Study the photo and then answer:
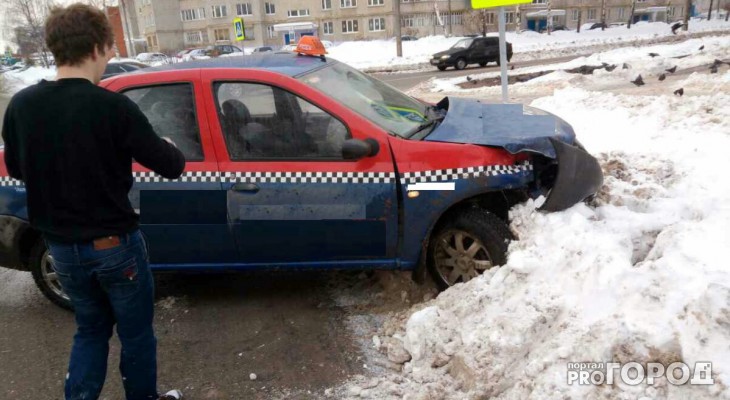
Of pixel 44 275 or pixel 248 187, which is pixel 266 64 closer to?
pixel 248 187

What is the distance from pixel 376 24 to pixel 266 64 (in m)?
58.9

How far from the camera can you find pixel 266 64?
3.89 meters

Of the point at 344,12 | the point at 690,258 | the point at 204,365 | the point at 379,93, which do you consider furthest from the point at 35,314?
the point at 344,12

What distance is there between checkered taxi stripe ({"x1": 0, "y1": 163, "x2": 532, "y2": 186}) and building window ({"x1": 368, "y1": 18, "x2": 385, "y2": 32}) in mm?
59097

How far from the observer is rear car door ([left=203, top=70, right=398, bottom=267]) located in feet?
11.5

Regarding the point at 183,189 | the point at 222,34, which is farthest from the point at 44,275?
the point at 222,34

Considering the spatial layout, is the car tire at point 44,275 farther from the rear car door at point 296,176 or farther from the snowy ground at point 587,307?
the snowy ground at point 587,307

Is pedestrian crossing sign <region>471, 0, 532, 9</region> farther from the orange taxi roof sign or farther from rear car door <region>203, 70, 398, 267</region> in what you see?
rear car door <region>203, 70, 398, 267</region>

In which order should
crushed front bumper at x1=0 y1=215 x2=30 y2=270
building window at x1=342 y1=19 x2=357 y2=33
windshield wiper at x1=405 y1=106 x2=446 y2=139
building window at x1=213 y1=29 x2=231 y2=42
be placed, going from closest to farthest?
windshield wiper at x1=405 y1=106 x2=446 y2=139
crushed front bumper at x1=0 y1=215 x2=30 y2=270
building window at x1=342 y1=19 x2=357 y2=33
building window at x1=213 y1=29 x2=231 y2=42

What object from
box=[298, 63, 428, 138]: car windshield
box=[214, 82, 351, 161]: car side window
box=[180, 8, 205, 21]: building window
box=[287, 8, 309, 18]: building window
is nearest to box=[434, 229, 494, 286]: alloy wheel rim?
box=[298, 63, 428, 138]: car windshield

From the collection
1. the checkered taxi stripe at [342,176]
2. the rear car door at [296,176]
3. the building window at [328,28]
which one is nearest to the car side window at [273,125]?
the rear car door at [296,176]

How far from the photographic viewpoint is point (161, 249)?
3.72 meters

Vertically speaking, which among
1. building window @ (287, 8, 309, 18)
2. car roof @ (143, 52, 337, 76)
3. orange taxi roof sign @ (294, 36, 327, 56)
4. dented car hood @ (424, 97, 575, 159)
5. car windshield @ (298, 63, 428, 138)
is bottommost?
dented car hood @ (424, 97, 575, 159)

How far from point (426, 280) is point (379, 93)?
1488mm
